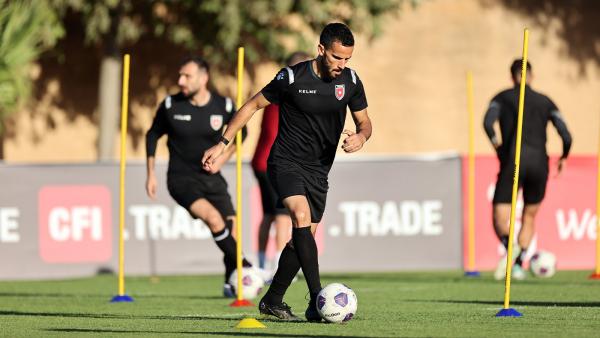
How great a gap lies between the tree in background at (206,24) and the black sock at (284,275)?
54.7 ft

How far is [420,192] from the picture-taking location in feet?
63.8

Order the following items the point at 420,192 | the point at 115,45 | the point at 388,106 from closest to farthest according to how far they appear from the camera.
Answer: the point at 420,192 < the point at 115,45 < the point at 388,106

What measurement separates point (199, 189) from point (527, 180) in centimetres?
391

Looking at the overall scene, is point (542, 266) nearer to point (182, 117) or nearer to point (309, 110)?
point (182, 117)

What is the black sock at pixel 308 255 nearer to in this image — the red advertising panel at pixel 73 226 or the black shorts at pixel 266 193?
the black shorts at pixel 266 193

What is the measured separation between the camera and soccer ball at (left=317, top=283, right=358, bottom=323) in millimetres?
9727

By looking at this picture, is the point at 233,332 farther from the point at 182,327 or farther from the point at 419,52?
the point at 419,52

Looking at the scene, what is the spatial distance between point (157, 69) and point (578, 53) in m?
9.95

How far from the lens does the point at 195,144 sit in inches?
529

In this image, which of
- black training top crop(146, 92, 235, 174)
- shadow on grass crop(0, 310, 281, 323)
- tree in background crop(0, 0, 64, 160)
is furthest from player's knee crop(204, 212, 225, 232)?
tree in background crop(0, 0, 64, 160)

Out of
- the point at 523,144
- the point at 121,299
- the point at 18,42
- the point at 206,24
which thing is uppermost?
the point at 206,24

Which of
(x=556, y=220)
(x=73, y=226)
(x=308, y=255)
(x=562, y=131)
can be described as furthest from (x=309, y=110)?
(x=556, y=220)

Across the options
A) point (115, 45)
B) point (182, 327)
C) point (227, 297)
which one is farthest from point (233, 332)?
point (115, 45)

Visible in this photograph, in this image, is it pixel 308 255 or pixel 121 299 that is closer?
pixel 308 255
